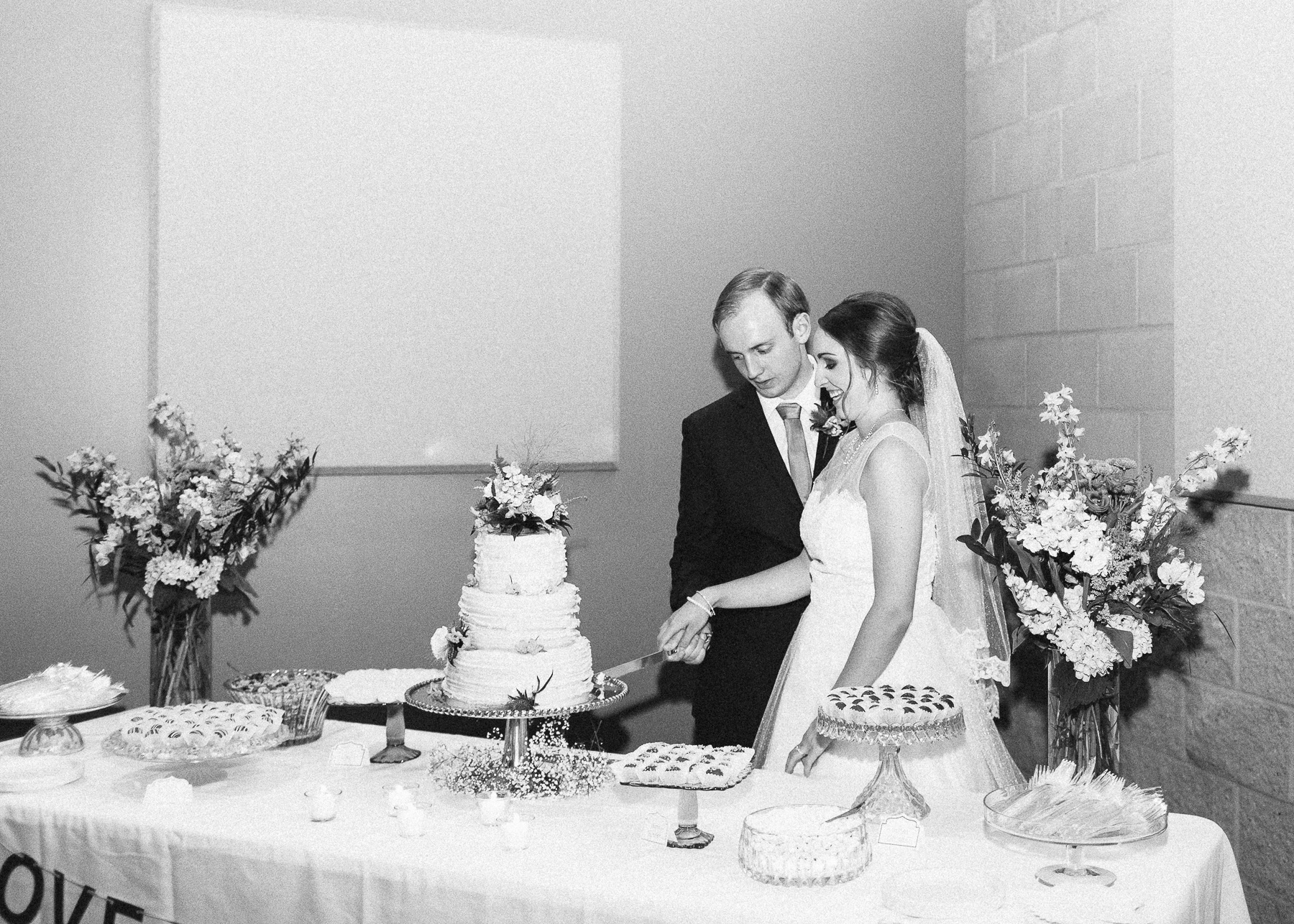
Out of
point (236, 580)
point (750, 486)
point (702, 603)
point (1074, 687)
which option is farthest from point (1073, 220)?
point (236, 580)

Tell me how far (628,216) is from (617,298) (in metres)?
0.31

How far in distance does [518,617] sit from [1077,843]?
115 cm

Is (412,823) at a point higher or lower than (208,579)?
lower

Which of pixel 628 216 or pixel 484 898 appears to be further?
pixel 628 216

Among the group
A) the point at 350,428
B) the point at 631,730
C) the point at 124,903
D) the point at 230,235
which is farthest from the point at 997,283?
the point at 124,903

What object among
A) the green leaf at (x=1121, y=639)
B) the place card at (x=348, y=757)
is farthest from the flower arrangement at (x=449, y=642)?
the green leaf at (x=1121, y=639)

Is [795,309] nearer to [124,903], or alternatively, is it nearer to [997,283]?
[997,283]

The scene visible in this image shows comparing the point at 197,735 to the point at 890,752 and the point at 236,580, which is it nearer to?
the point at 236,580

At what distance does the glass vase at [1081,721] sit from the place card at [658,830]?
2.64ft

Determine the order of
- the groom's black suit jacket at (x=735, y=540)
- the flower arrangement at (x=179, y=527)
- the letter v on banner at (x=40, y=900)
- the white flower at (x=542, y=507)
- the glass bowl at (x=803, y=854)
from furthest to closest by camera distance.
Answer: the groom's black suit jacket at (x=735, y=540) < the flower arrangement at (x=179, y=527) < the white flower at (x=542, y=507) < the letter v on banner at (x=40, y=900) < the glass bowl at (x=803, y=854)

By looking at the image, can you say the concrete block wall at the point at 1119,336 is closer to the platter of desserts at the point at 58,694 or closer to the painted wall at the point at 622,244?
the painted wall at the point at 622,244

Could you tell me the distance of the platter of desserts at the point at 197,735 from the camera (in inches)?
97.0

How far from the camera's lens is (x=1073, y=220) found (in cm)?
414

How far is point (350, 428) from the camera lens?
13.0 ft
